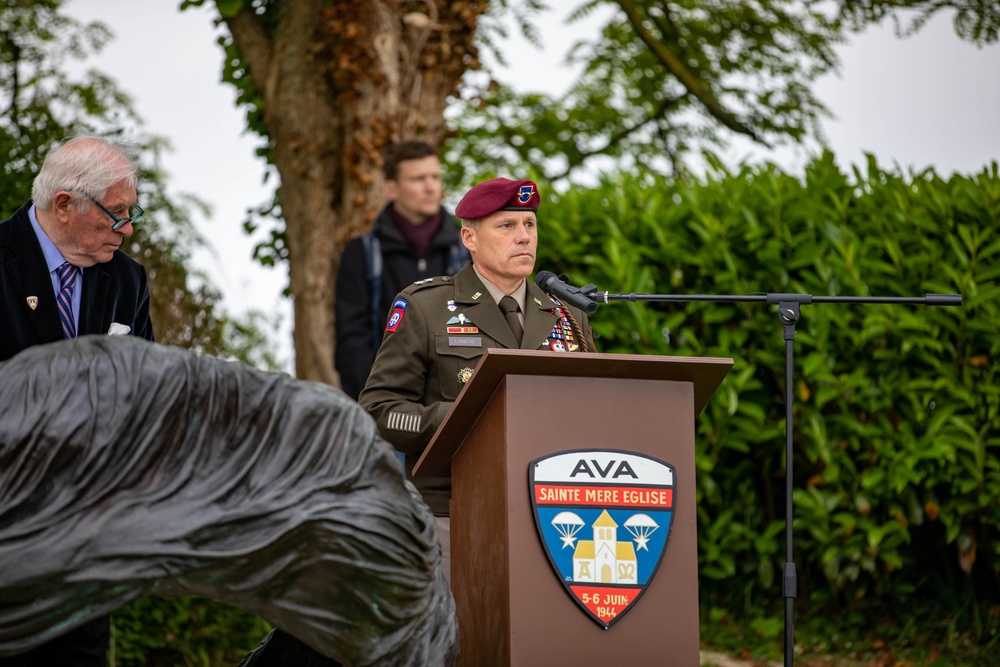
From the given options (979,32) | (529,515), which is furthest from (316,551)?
(979,32)

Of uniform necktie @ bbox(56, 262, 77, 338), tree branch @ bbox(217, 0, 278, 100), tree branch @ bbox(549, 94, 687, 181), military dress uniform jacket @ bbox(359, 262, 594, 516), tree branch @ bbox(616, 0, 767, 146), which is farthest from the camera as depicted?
tree branch @ bbox(549, 94, 687, 181)

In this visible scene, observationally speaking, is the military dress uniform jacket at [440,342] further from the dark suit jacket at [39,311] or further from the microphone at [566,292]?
the dark suit jacket at [39,311]

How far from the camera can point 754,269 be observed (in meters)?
6.73

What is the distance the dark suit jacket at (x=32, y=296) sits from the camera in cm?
363

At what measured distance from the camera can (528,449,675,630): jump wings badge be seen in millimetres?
3312

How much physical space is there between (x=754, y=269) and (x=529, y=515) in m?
3.73

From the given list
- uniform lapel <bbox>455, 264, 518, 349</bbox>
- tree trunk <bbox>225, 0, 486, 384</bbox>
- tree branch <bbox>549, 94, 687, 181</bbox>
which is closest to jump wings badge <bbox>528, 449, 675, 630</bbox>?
uniform lapel <bbox>455, 264, 518, 349</bbox>

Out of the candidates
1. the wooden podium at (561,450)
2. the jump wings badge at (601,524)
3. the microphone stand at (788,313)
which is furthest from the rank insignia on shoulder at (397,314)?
the jump wings badge at (601,524)

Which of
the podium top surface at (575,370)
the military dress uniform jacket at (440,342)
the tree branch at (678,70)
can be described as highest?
the tree branch at (678,70)

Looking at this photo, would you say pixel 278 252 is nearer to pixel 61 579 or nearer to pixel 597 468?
pixel 597 468

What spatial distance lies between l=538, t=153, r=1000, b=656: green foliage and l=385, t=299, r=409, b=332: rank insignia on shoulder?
237 centimetres

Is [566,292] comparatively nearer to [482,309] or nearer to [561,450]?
[482,309]

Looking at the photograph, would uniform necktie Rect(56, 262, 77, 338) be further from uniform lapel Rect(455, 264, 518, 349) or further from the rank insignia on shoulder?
uniform lapel Rect(455, 264, 518, 349)

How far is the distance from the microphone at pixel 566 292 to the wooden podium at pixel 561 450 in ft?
1.53
